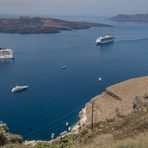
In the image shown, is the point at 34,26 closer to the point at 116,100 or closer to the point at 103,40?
the point at 103,40

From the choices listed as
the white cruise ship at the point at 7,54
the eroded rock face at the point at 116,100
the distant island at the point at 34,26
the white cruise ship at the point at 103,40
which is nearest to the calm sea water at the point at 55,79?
the white cruise ship at the point at 7,54

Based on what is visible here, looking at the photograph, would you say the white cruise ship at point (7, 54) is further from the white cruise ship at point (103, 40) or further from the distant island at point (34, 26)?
the distant island at point (34, 26)

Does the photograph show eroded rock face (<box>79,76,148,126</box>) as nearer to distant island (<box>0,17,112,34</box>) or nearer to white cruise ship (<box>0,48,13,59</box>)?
white cruise ship (<box>0,48,13,59</box>)

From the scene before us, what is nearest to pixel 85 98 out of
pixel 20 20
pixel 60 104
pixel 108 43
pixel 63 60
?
pixel 60 104

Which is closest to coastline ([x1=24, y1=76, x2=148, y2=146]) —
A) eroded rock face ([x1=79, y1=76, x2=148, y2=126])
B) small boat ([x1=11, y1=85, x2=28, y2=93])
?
eroded rock face ([x1=79, y1=76, x2=148, y2=126])

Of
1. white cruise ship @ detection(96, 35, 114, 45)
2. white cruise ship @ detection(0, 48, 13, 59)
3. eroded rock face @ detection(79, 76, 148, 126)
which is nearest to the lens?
eroded rock face @ detection(79, 76, 148, 126)

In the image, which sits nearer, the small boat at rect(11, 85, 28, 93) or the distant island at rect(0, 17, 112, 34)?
the small boat at rect(11, 85, 28, 93)

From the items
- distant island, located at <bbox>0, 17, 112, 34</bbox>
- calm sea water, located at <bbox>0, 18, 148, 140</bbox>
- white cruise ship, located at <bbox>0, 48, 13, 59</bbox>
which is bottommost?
calm sea water, located at <bbox>0, 18, 148, 140</bbox>

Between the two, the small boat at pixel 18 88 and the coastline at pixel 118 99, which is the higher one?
the coastline at pixel 118 99
